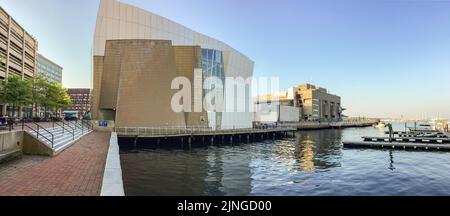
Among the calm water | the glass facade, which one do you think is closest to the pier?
the glass facade

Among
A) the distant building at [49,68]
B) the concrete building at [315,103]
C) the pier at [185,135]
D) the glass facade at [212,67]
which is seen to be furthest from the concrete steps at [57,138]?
the distant building at [49,68]

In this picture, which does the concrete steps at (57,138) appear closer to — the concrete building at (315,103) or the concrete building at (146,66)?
the concrete building at (146,66)

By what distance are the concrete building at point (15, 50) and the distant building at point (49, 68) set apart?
6917 cm

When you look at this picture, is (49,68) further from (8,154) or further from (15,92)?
(8,154)

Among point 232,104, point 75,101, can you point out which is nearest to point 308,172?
point 232,104

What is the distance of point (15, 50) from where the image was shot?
253 ft

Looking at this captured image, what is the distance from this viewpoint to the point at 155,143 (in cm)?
4200

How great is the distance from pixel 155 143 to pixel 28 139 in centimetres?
2399

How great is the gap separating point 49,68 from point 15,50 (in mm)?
107626

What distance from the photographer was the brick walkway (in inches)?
376

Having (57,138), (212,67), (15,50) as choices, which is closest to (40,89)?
(15,50)

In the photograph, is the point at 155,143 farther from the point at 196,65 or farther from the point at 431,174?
the point at 431,174

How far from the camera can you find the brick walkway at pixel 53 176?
9.55 m

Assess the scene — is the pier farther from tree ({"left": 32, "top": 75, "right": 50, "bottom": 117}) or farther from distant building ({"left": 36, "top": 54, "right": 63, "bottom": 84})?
distant building ({"left": 36, "top": 54, "right": 63, "bottom": 84})
